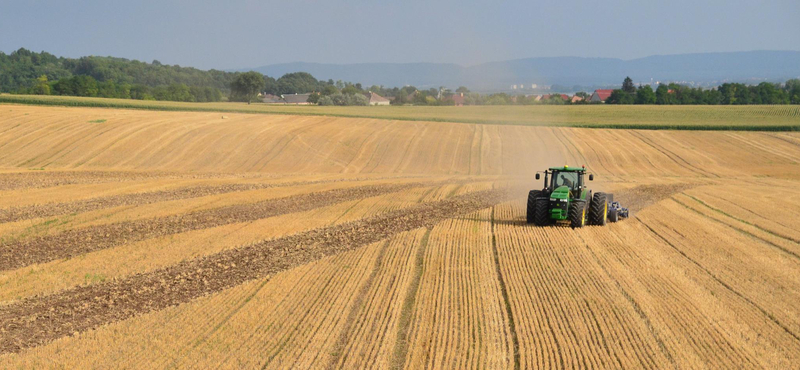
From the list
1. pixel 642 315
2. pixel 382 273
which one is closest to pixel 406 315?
pixel 382 273

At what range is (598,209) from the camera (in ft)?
69.2

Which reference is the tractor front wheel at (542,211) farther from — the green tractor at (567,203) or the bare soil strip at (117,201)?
the bare soil strip at (117,201)

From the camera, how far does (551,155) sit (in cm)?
4575

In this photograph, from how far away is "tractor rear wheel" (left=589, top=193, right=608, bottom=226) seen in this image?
21109 mm

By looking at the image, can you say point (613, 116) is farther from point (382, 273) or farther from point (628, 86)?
point (382, 273)

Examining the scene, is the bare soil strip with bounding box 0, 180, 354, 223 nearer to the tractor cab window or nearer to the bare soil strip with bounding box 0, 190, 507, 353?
the bare soil strip with bounding box 0, 190, 507, 353

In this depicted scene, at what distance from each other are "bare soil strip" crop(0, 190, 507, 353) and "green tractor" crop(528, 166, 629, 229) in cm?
352

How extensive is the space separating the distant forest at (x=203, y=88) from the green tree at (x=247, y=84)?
3.01 feet

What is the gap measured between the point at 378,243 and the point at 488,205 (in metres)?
8.56

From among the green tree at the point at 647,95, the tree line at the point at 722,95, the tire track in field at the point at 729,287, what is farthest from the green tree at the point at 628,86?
the tire track in field at the point at 729,287

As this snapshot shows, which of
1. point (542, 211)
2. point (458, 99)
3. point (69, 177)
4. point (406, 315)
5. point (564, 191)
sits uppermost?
point (564, 191)

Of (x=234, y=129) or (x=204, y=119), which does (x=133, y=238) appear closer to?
(x=234, y=129)

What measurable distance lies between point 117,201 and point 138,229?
6.31 metres

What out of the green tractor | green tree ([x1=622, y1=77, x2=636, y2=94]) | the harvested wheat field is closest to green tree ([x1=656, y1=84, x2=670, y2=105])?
green tree ([x1=622, y1=77, x2=636, y2=94])
